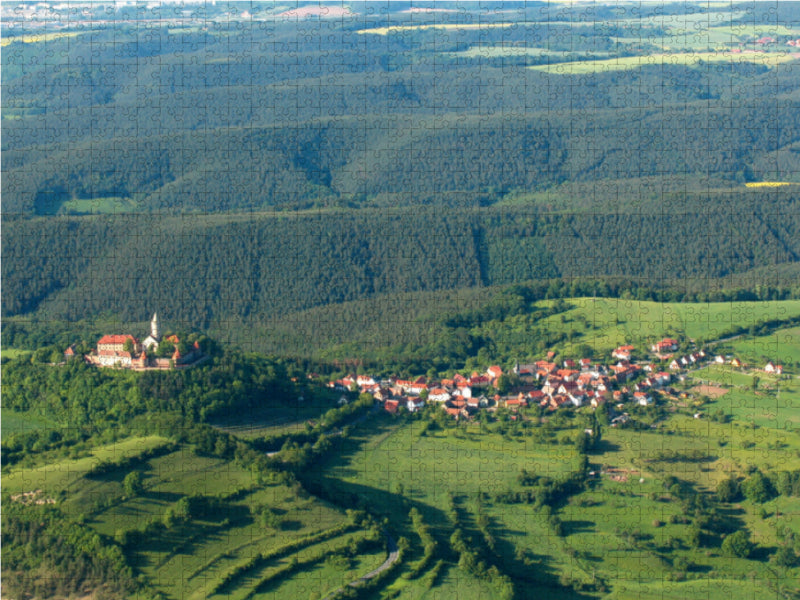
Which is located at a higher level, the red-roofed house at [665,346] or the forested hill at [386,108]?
the forested hill at [386,108]

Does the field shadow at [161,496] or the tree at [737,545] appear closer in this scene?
the field shadow at [161,496]

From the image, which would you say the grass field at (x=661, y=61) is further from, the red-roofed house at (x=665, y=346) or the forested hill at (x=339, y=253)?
the red-roofed house at (x=665, y=346)

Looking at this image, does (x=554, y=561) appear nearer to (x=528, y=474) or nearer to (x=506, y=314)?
(x=528, y=474)

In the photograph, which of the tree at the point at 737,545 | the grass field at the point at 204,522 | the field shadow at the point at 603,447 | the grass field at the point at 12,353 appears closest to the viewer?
the grass field at the point at 204,522

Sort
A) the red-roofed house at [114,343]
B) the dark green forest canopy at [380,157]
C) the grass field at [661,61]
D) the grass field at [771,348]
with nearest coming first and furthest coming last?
the red-roofed house at [114,343] → the grass field at [771,348] → the dark green forest canopy at [380,157] → the grass field at [661,61]

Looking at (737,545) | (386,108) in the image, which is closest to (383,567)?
(737,545)

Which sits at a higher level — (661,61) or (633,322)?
(661,61)

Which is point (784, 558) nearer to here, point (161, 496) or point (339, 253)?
point (161, 496)

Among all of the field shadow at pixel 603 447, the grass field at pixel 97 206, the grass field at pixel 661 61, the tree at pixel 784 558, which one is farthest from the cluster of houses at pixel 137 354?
the grass field at pixel 661 61
